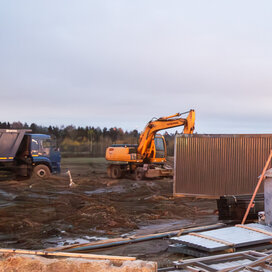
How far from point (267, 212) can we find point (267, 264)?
3.66 metres

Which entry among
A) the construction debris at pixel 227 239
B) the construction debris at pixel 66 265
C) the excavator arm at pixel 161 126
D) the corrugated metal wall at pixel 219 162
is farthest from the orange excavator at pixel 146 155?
the construction debris at pixel 66 265

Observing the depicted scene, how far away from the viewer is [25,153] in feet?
83.5

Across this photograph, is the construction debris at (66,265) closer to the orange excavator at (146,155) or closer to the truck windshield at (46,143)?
the orange excavator at (146,155)

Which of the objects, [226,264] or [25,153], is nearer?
[226,264]

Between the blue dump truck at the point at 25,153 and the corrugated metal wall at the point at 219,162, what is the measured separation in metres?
9.93

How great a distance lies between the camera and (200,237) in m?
8.52

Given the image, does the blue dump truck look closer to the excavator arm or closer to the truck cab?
the truck cab

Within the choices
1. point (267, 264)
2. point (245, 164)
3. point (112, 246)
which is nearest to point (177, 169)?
point (245, 164)

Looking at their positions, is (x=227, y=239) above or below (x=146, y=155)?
below

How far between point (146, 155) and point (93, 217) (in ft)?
47.0

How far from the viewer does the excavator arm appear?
2328 cm

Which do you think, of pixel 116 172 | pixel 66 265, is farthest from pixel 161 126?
pixel 66 265

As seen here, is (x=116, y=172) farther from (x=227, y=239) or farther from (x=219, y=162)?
(x=227, y=239)

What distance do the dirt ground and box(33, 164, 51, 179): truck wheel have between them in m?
3.59
